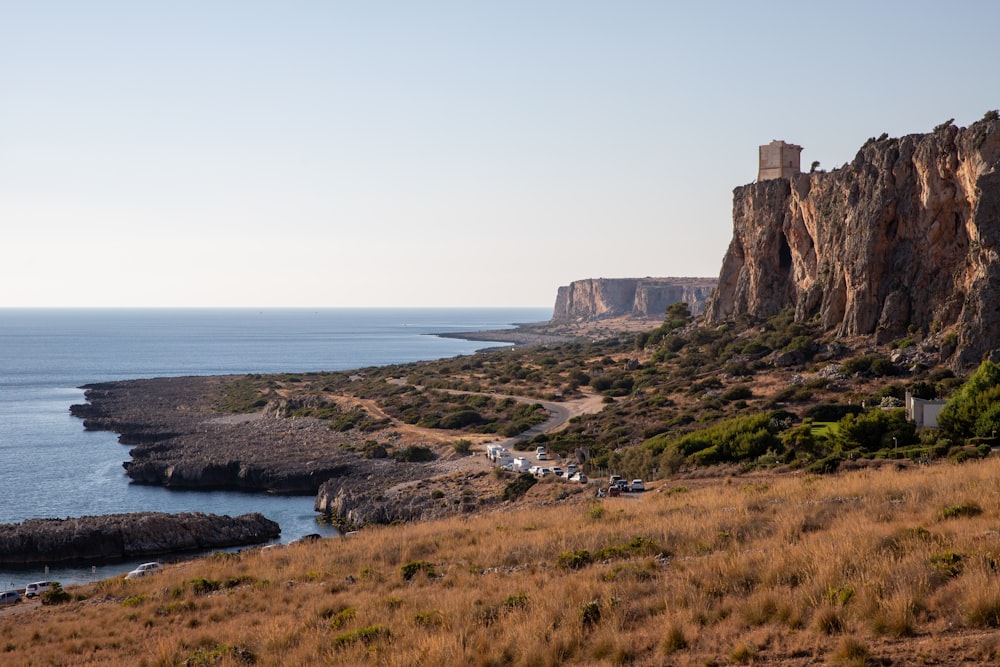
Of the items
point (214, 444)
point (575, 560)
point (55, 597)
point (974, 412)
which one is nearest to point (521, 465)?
point (974, 412)

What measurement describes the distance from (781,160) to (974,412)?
4490 centimetres

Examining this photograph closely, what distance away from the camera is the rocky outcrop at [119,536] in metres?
34.5

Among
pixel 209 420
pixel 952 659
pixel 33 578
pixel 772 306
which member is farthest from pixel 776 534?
pixel 209 420

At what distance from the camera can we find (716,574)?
10086 mm

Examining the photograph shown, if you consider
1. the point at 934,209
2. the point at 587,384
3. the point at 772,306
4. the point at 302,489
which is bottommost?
the point at 302,489

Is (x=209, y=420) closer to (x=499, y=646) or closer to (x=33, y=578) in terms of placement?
(x=33, y=578)

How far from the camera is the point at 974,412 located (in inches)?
1104

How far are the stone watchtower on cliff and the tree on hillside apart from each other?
1642 inches

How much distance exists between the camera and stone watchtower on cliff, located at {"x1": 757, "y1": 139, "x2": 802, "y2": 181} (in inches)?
2699

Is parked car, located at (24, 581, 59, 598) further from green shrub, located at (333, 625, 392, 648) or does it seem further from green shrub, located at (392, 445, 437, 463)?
green shrub, located at (392, 445, 437, 463)

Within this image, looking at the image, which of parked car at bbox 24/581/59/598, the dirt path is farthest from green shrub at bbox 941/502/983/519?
the dirt path

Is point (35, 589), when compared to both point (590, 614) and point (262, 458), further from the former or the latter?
point (262, 458)

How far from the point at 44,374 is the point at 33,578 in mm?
105385

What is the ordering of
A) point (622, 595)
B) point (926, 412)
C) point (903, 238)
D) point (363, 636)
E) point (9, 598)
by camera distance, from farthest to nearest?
point (903, 238), point (926, 412), point (9, 598), point (363, 636), point (622, 595)
